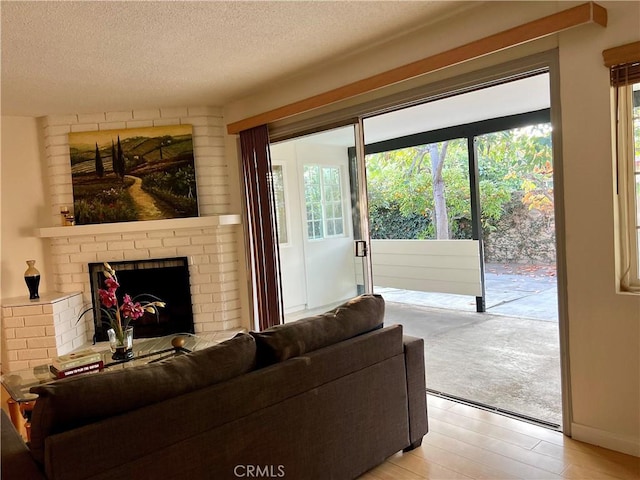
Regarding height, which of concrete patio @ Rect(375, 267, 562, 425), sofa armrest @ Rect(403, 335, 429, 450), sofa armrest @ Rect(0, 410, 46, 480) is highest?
sofa armrest @ Rect(0, 410, 46, 480)

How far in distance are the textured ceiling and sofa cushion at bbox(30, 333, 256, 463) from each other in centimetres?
178

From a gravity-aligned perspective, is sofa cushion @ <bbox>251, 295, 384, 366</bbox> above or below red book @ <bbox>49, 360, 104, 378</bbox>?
above

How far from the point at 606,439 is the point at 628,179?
1306 millimetres

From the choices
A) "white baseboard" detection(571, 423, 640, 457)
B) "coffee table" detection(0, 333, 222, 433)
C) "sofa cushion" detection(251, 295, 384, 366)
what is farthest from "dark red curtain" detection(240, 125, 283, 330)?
"white baseboard" detection(571, 423, 640, 457)

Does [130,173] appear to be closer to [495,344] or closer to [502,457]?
[495,344]

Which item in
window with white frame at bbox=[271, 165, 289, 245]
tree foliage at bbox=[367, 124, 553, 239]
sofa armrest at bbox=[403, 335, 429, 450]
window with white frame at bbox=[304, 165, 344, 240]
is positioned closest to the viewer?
sofa armrest at bbox=[403, 335, 429, 450]

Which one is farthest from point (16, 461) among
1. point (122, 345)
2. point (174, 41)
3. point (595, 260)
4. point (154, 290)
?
point (154, 290)

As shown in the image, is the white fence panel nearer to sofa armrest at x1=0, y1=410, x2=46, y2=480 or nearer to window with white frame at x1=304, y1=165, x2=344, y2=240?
window with white frame at x1=304, y1=165, x2=344, y2=240

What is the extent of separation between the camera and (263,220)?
4.38 m

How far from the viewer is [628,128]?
230 centimetres

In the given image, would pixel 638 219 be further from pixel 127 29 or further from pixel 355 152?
pixel 127 29

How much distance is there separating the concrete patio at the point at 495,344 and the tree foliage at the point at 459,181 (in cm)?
150

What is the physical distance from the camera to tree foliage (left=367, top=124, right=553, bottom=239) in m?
7.58

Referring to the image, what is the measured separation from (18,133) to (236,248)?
2.39 metres
